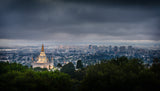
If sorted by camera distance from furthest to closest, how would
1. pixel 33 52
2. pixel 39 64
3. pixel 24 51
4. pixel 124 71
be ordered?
pixel 33 52 → pixel 24 51 → pixel 39 64 → pixel 124 71

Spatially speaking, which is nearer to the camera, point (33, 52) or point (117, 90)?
point (117, 90)

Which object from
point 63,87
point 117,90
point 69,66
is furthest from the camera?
point 69,66

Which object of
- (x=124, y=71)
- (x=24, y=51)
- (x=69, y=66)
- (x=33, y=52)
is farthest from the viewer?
(x=33, y=52)

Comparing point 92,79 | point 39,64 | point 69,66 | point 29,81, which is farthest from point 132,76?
point 39,64

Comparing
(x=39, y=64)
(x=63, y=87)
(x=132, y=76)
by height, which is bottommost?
(x=39, y=64)

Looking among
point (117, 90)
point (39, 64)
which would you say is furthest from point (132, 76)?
point (39, 64)

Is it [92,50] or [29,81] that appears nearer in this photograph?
[29,81]

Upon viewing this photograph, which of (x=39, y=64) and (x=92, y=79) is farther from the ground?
(x=92, y=79)

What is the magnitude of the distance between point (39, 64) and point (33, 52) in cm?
7287

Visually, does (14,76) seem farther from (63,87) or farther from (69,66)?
(69,66)

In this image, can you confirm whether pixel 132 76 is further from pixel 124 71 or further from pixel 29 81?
pixel 29 81

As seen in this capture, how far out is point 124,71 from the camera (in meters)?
20.2

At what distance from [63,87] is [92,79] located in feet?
11.0

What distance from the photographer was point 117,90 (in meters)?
17.0
